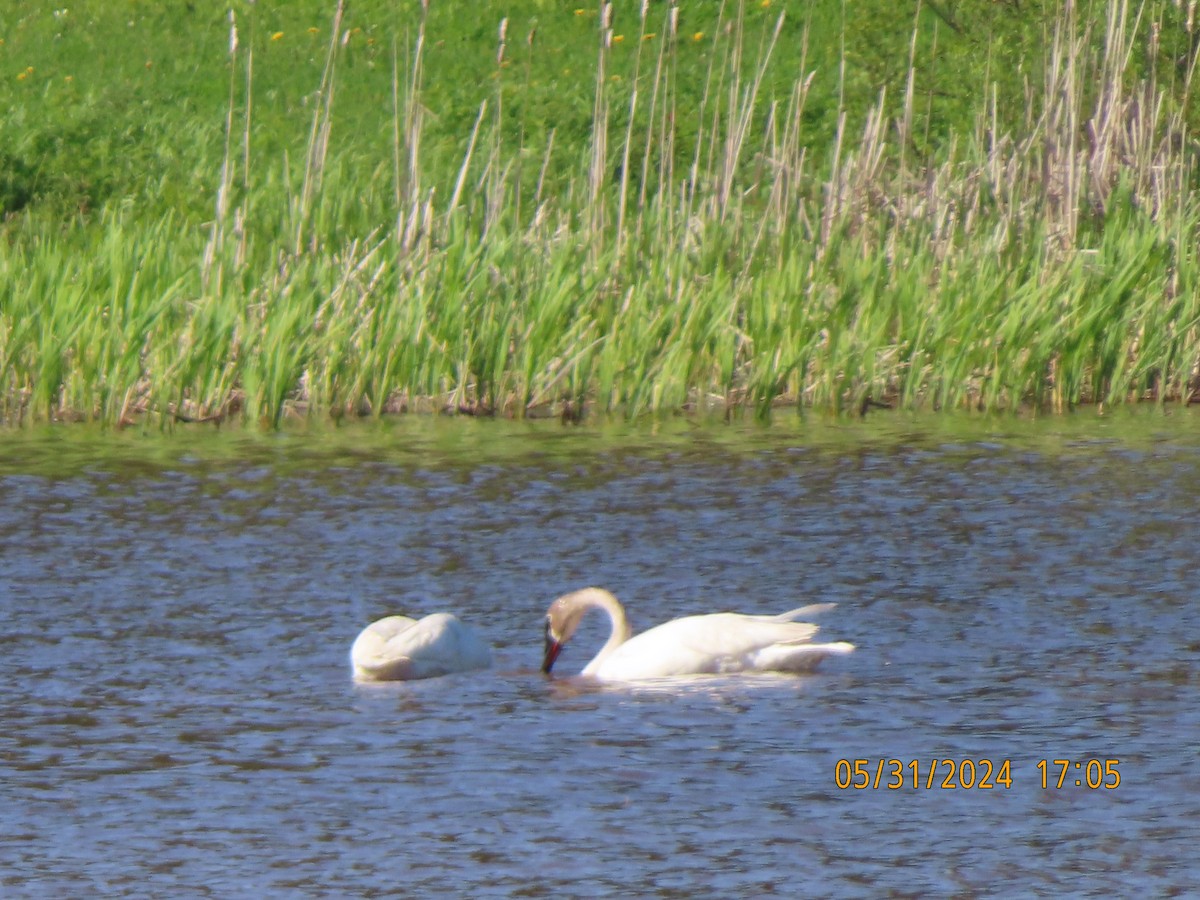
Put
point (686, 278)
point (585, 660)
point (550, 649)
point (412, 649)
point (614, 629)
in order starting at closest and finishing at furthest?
point (412, 649) < point (550, 649) < point (614, 629) < point (585, 660) < point (686, 278)

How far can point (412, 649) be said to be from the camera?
23.9 feet

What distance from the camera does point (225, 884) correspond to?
532 centimetres

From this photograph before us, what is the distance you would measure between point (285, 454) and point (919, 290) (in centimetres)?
346

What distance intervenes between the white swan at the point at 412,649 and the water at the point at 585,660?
9 centimetres

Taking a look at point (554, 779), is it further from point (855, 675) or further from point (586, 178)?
point (586, 178)

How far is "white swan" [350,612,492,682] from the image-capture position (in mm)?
7301

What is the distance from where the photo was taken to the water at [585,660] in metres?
5.55

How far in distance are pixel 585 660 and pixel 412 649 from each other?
851 mm

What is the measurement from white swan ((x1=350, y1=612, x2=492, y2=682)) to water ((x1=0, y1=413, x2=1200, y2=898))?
0.29 ft
